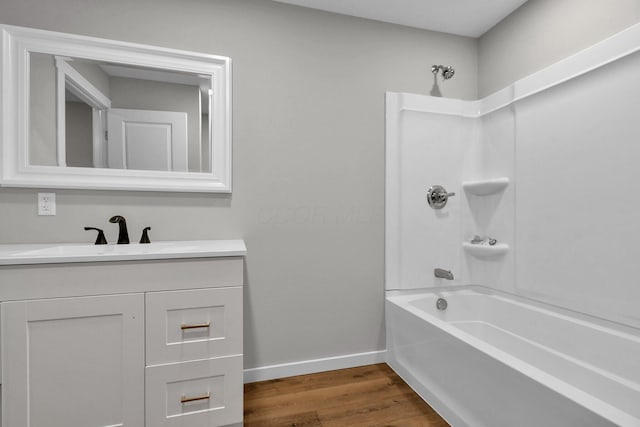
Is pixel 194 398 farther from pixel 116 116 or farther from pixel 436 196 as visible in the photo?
pixel 436 196

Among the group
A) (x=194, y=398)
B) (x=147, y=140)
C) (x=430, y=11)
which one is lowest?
(x=194, y=398)

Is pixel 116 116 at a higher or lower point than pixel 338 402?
Answer: higher

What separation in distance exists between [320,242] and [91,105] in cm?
154

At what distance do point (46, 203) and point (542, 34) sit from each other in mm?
3072

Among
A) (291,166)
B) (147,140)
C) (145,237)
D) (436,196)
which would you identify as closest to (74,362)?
(145,237)

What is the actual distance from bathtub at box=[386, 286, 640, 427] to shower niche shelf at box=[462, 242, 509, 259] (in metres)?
0.27

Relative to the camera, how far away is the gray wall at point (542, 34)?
5.32 ft

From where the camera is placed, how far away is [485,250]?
2213 mm

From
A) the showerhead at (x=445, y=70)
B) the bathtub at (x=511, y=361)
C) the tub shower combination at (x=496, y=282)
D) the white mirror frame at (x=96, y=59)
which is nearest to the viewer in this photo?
the bathtub at (x=511, y=361)

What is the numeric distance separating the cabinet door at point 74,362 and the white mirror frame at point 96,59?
0.71 meters

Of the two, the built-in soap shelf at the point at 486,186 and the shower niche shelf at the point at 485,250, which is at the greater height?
the built-in soap shelf at the point at 486,186

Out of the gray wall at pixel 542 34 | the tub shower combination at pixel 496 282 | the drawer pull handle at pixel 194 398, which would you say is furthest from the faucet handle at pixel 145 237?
the gray wall at pixel 542 34

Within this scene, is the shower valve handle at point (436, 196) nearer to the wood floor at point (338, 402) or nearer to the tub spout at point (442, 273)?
the tub spout at point (442, 273)

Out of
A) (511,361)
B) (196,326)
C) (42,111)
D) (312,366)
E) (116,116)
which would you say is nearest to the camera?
(511,361)
